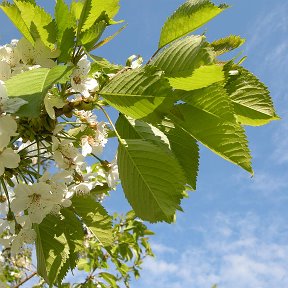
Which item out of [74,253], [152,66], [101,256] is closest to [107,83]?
[152,66]

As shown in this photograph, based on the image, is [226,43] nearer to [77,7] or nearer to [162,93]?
[162,93]

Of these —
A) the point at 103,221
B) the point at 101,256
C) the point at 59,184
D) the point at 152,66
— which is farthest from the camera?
the point at 101,256

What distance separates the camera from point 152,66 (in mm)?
1122

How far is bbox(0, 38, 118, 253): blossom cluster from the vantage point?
1.25 m

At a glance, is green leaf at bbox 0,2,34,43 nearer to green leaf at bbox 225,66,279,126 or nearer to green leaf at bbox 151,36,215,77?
green leaf at bbox 151,36,215,77

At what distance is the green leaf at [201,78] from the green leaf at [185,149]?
205 mm

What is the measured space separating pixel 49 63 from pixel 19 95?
0.29m

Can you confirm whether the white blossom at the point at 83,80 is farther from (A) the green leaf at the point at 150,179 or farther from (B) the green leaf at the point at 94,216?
(B) the green leaf at the point at 94,216

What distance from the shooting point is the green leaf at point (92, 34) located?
1.21 meters

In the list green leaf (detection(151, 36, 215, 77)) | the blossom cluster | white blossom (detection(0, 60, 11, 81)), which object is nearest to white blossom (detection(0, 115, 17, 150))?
the blossom cluster

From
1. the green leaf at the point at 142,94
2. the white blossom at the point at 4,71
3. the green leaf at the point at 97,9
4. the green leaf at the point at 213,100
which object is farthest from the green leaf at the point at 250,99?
the white blossom at the point at 4,71

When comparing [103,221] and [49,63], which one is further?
[103,221]

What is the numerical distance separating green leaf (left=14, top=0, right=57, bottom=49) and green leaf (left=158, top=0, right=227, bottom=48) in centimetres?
30

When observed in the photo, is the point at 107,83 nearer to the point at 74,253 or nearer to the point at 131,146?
the point at 131,146
